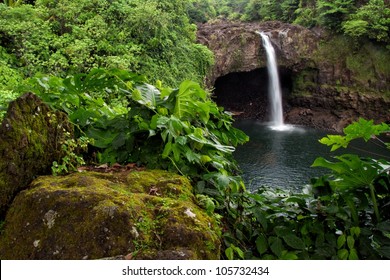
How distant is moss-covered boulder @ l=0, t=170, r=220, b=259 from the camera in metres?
1.39

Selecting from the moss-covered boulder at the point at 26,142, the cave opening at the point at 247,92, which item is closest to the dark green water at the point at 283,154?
the cave opening at the point at 247,92

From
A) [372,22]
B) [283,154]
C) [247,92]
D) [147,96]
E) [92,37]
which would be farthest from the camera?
[247,92]

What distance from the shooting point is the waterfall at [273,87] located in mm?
17219

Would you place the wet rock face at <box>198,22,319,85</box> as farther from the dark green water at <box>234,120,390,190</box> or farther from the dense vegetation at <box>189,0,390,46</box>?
the dark green water at <box>234,120,390,190</box>

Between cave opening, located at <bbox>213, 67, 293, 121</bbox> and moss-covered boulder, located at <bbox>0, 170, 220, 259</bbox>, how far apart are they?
18122 millimetres

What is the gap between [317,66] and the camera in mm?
18078

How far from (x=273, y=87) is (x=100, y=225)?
1888 centimetres

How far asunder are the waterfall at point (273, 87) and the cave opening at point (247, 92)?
0.38 metres

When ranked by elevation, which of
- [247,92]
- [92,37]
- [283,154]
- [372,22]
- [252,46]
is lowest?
[283,154]

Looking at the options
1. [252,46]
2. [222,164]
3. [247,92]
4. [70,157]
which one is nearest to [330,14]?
[252,46]

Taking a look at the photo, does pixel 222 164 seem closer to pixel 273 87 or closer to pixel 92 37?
pixel 92 37

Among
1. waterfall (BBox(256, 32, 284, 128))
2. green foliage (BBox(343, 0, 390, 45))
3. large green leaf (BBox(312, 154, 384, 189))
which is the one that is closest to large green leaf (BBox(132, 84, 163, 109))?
large green leaf (BBox(312, 154, 384, 189))

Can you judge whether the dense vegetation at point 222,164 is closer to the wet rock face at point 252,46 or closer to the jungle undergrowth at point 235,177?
the jungle undergrowth at point 235,177
